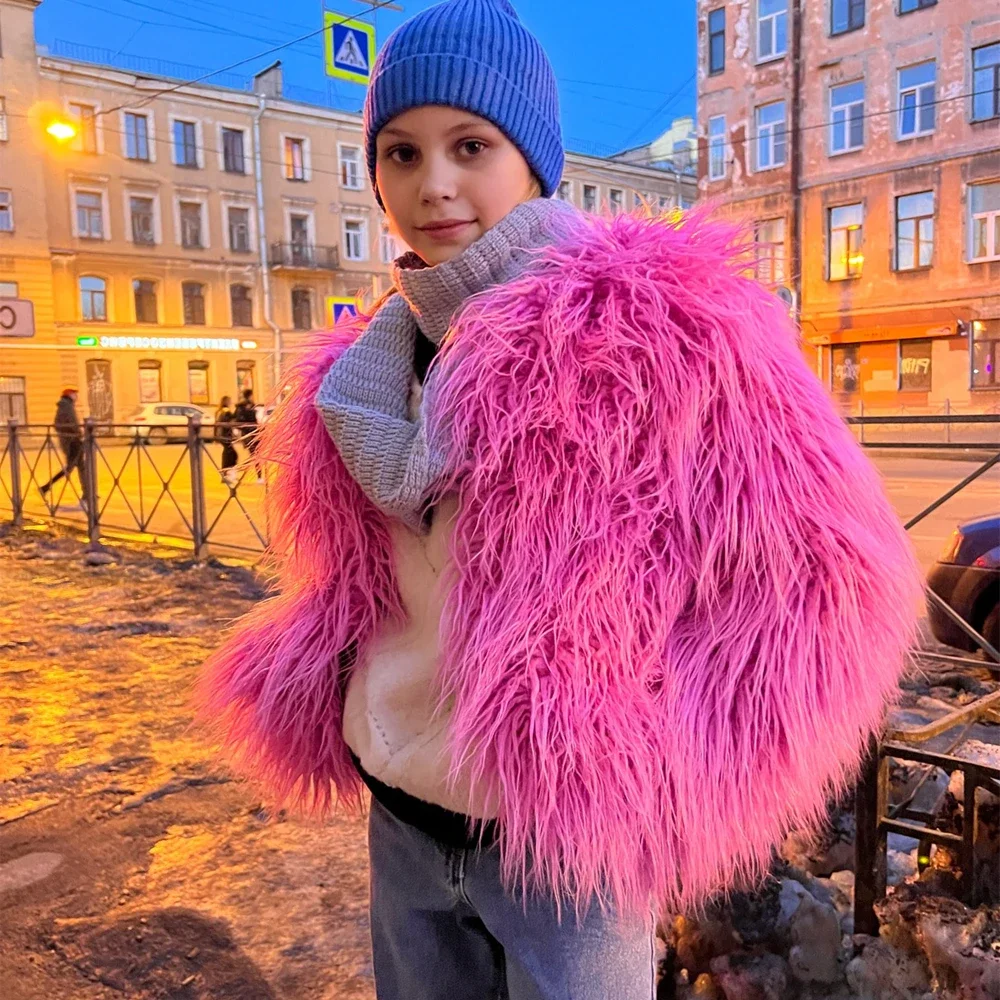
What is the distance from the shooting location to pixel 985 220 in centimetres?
1264

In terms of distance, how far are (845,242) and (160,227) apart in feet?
61.7

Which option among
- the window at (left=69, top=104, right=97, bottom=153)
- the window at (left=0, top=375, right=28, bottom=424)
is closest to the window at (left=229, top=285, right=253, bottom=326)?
the window at (left=69, top=104, right=97, bottom=153)

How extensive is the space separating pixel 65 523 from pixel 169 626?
4.95 m

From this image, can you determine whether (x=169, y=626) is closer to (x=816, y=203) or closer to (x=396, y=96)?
(x=396, y=96)

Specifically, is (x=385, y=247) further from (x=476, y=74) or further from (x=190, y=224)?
(x=190, y=224)

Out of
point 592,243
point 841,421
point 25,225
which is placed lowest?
point 841,421

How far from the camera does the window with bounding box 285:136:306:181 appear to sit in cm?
2550

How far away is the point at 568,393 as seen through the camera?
30.3 inches

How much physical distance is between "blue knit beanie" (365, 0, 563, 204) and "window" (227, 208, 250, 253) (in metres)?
26.8

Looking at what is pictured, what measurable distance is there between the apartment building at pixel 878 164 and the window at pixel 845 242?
0.03 m

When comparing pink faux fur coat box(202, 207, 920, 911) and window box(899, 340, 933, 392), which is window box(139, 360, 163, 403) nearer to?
window box(899, 340, 933, 392)

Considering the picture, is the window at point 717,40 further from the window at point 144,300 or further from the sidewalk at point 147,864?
the window at point 144,300

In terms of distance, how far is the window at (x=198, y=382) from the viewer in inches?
1003

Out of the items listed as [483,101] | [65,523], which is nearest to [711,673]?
[483,101]
